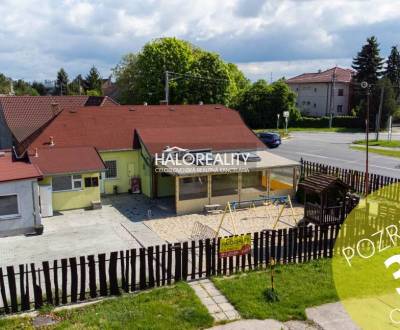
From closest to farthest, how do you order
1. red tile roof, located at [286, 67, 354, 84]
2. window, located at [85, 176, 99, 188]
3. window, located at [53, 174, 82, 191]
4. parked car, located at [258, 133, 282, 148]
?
window, located at [53, 174, 82, 191] < window, located at [85, 176, 99, 188] < parked car, located at [258, 133, 282, 148] < red tile roof, located at [286, 67, 354, 84]

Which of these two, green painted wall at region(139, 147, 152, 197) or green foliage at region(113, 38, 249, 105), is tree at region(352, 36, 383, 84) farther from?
green painted wall at region(139, 147, 152, 197)

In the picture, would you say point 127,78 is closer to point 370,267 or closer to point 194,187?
point 194,187

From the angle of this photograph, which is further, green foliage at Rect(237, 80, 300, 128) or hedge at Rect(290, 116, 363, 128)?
hedge at Rect(290, 116, 363, 128)

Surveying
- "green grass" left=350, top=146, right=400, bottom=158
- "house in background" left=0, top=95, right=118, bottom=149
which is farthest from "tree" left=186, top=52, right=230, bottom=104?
"house in background" left=0, top=95, right=118, bottom=149

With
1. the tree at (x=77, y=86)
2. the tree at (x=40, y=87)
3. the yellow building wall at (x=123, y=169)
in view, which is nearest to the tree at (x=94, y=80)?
the tree at (x=77, y=86)

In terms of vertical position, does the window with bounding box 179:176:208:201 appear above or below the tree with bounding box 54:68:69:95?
below

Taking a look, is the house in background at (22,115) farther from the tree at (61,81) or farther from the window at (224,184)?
the tree at (61,81)

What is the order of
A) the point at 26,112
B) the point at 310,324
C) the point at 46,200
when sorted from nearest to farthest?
the point at 310,324, the point at 46,200, the point at 26,112

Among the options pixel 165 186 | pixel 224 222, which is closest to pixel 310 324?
pixel 224 222
